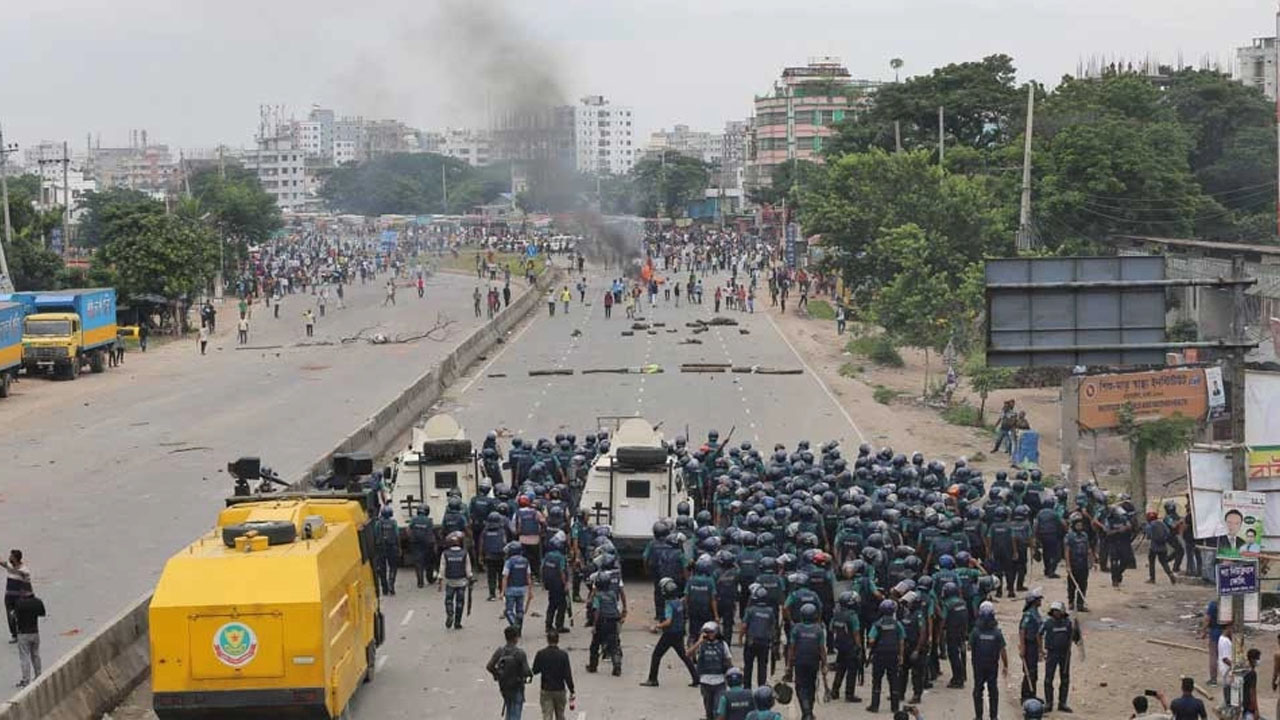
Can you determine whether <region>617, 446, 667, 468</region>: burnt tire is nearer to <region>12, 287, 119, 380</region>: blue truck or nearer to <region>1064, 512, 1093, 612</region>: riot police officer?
<region>1064, 512, 1093, 612</region>: riot police officer

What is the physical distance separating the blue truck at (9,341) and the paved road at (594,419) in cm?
1245

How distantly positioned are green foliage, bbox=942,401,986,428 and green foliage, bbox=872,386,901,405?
2878 millimetres

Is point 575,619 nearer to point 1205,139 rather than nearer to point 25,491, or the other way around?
point 25,491

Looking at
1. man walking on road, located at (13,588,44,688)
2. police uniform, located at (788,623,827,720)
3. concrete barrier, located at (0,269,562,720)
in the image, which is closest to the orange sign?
police uniform, located at (788,623,827,720)

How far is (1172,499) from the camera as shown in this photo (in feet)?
105

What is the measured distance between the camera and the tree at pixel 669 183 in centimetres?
17550

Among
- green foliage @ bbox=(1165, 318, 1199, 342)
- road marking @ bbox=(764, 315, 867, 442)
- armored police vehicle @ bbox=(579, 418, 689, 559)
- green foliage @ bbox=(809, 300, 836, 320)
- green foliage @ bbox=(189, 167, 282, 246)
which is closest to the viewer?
armored police vehicle @ bbox=(579, 418, 689, 559)

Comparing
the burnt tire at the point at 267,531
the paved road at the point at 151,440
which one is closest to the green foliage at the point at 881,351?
the paved road at the point at 151,440

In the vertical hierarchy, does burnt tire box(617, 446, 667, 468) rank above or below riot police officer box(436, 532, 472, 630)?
above

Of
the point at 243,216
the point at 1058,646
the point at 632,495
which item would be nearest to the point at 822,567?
the point at 1058,646

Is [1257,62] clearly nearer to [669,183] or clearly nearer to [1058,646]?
[669,183]

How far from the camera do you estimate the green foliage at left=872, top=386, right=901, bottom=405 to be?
163ft

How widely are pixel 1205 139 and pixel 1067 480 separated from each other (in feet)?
205

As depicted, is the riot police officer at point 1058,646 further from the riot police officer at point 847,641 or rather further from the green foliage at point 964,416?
the green foliage at point 964,416
